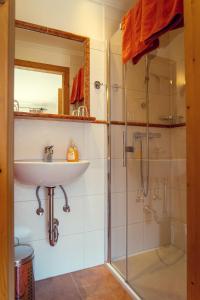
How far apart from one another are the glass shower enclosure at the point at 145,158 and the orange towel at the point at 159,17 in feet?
→ 1.25

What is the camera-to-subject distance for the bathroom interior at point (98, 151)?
1.50m

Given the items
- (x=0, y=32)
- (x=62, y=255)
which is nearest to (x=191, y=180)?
(x=0, y=32)

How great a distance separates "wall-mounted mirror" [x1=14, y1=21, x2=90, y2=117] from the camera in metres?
1.54

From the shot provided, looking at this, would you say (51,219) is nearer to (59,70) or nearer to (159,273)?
(159,273)

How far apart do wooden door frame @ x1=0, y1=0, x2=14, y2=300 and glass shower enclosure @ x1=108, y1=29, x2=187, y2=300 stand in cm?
121

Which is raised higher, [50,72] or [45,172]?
[50,72]

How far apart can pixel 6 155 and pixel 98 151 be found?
3.84 feet

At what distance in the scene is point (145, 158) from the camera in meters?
1.81

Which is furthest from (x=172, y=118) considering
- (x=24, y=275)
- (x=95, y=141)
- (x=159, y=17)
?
(x=24, y=275)

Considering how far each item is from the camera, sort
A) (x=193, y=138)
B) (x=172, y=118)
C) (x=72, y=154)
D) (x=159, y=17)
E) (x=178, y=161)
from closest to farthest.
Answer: (x=193, y=138) → (x=159, y=17) → (x=72, y=154) → (x=178, y=161) → (x=172, y=118)

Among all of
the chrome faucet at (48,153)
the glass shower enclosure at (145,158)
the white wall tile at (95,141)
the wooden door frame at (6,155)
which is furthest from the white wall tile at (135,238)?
the wooden door frame at (6,155)

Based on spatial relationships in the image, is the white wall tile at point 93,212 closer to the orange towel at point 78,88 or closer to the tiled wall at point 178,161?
the tiled wall at point 178,161

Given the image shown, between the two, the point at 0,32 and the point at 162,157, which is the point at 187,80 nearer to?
the point at 0,32

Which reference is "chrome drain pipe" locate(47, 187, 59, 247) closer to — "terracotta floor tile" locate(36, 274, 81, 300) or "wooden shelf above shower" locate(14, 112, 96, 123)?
"terracotta floor tile" locate(36, 274, 81, 300)
